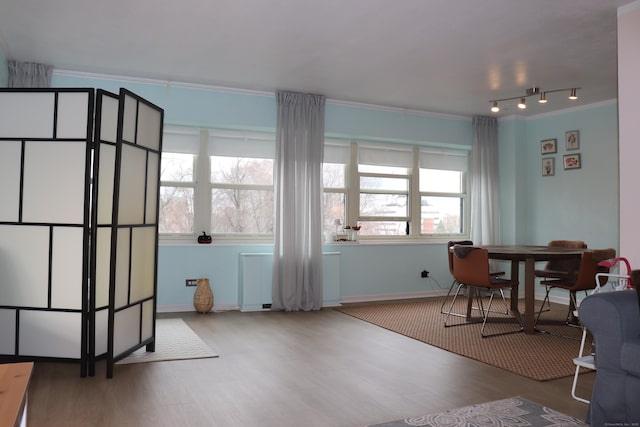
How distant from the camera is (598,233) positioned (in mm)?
6699

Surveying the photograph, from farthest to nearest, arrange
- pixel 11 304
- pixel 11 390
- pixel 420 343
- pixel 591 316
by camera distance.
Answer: pixel 420 343, pixel 11 304, pixel 591 316, pixel 11 390

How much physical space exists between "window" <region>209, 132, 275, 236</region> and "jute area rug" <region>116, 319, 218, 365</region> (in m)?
1.64

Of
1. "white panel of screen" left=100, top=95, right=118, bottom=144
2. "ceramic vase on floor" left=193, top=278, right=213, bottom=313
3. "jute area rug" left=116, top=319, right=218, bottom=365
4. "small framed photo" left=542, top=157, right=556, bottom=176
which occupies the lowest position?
"jute area rug" left=116, top=319, right=218, bottom=365

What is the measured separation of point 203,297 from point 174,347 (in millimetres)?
1551

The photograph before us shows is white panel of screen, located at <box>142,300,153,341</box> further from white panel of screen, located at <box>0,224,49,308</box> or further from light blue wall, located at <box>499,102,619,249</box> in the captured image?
light blue wall, located at <box>499,102,619,249</box>

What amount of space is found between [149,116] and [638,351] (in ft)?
11.4

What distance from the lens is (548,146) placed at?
7.29m

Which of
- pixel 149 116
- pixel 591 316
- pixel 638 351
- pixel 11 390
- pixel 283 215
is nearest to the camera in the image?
pixel 11 390

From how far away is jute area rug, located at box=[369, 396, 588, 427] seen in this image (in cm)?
280

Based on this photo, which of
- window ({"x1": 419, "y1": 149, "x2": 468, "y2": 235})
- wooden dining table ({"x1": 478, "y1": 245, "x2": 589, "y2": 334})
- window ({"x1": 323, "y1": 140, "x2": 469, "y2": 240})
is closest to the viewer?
wooden dining table ({"x1": 478, "y1": 245, "x2": 589, "y2": 334})

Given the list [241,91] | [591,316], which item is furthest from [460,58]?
[591,316]

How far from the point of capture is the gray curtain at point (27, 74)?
5275 millimetres

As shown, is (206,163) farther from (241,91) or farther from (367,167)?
(367,167)

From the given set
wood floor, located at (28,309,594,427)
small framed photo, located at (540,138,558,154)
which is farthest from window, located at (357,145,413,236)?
wood floor, located at (28,309,594,427)
